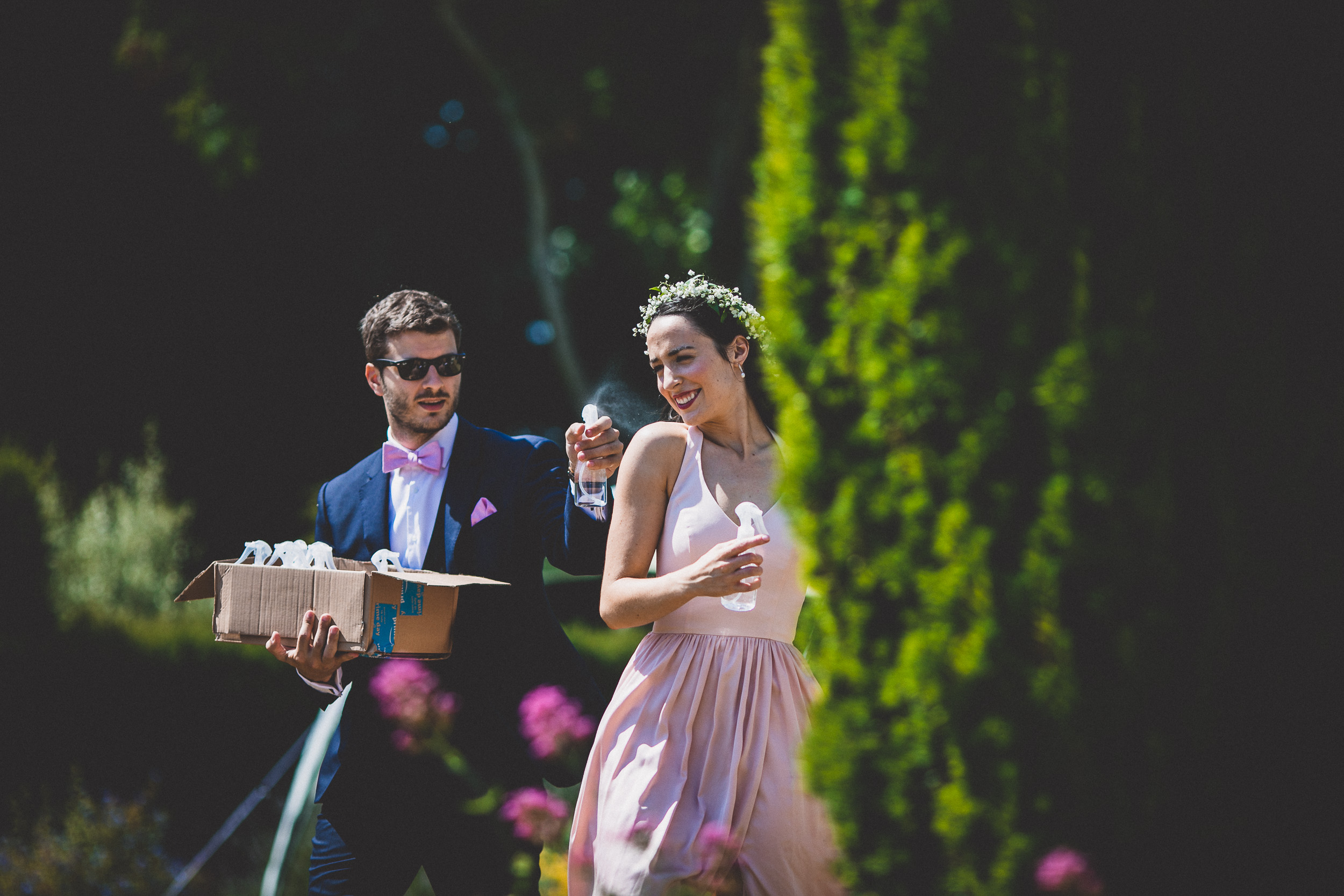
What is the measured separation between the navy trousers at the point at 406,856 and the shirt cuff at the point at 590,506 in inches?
41.3

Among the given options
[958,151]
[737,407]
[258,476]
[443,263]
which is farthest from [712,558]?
[258,476]

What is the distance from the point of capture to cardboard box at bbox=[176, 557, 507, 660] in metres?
2.95

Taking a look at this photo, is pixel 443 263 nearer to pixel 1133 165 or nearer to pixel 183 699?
pixel 183 699

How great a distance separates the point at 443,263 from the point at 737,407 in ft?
33.6

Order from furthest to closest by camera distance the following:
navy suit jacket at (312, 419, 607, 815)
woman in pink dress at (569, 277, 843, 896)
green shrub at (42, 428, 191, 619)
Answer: green shrub at (42, 428, 191, 619)
navy suit jacket at (312, 419, 607, 815)
woman in pink dress at (569, 277, 843, 896)

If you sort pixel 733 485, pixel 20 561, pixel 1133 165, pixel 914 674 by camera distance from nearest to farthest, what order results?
pixel 1133 165
pixel 914 674
pixel 733 485
pixel 20 561

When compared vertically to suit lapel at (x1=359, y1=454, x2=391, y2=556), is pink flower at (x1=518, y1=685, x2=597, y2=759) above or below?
below

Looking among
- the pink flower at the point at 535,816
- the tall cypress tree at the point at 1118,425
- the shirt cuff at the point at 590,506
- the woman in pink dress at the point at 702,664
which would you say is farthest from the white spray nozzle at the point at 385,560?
the tall cypress tree at the point at 1118,425

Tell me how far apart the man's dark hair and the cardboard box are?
0.79 metres

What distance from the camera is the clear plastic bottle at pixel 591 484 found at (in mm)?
3191

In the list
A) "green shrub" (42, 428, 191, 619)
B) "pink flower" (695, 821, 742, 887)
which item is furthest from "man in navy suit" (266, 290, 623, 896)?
"green shrub" (42, 428, 191, 619)

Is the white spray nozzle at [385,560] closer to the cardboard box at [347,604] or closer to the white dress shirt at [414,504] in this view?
the cardboard box at [347,604]

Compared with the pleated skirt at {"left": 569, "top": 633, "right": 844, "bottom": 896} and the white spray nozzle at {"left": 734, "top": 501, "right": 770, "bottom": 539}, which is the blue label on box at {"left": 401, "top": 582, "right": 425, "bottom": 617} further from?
the white spray nozzle at {"left": 734, "top": 501, "right": 770, "bottom": 539}

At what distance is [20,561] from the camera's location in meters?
6.71
